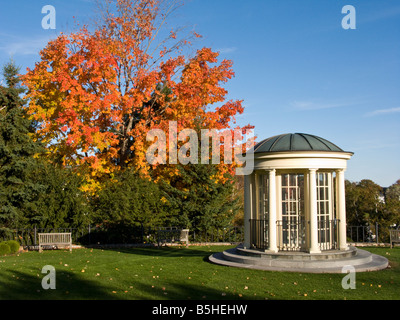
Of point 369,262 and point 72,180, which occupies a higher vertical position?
point 72,180

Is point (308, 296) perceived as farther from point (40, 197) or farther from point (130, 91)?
Result: point (130, 91)

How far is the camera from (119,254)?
1628 centimetres

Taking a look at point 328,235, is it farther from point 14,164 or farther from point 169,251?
point 14,164

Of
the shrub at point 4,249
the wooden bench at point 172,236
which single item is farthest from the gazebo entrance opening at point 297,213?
the shrub at point 4,249

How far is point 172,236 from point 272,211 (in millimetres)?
8813

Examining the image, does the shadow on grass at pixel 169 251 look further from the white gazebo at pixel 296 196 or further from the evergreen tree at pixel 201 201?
the white gazebo at pixel 296 196

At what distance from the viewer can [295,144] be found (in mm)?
12672

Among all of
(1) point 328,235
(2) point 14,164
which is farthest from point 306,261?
(2) point 14,164

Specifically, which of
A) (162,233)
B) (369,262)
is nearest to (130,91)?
(162,233)

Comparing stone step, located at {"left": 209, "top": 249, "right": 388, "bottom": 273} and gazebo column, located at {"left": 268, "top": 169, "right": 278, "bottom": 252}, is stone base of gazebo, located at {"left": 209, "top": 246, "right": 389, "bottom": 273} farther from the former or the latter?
gazebo column, located at {"left": 268, "top": 169, "right": 278, "bottom": 252}

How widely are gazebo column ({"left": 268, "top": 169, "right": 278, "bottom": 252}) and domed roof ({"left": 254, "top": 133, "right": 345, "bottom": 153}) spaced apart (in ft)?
2.53

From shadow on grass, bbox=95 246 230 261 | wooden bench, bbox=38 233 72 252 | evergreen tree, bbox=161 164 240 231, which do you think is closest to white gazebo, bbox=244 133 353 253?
shadow on grass, bbox=95 246 230 261

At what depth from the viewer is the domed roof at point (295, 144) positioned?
12578 mm

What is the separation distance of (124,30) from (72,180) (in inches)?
441
